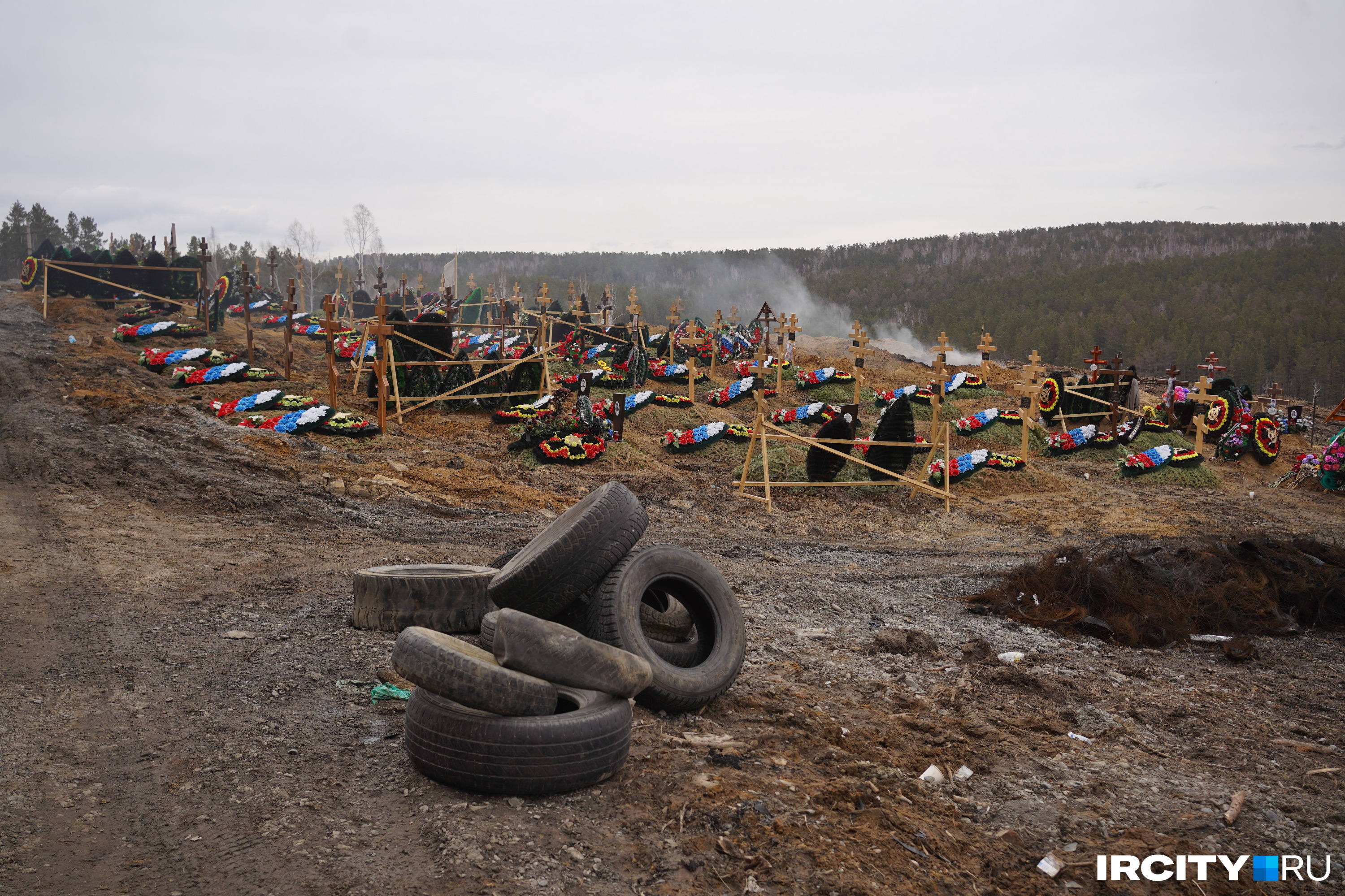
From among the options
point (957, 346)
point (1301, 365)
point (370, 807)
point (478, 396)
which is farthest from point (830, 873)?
point (957, 346)

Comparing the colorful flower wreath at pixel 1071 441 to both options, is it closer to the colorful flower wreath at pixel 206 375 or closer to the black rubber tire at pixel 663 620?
the black rubber tire at pixel 663 620

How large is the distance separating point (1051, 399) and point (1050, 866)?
2218 cm

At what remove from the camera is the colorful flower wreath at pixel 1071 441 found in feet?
68.7

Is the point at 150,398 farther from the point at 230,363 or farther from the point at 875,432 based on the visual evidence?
the point at 875,432

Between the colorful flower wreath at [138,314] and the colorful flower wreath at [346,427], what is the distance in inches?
749

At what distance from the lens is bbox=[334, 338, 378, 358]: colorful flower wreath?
23.6 m

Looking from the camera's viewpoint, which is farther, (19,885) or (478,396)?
(478,396)

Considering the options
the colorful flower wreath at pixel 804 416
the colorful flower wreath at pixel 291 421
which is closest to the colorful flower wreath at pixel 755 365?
the colorful flower wreath at pixel 804 416

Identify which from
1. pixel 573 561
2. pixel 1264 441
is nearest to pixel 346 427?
pixel 573 561

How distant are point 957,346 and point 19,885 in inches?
2968

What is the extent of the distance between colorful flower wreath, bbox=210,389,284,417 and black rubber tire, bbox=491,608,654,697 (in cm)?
1311

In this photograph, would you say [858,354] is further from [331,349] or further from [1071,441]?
[331,349]

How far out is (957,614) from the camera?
8.41 m

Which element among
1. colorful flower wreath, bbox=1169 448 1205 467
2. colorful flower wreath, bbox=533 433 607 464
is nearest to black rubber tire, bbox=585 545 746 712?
colorful flower wreath, bbox=533 433 607 464
